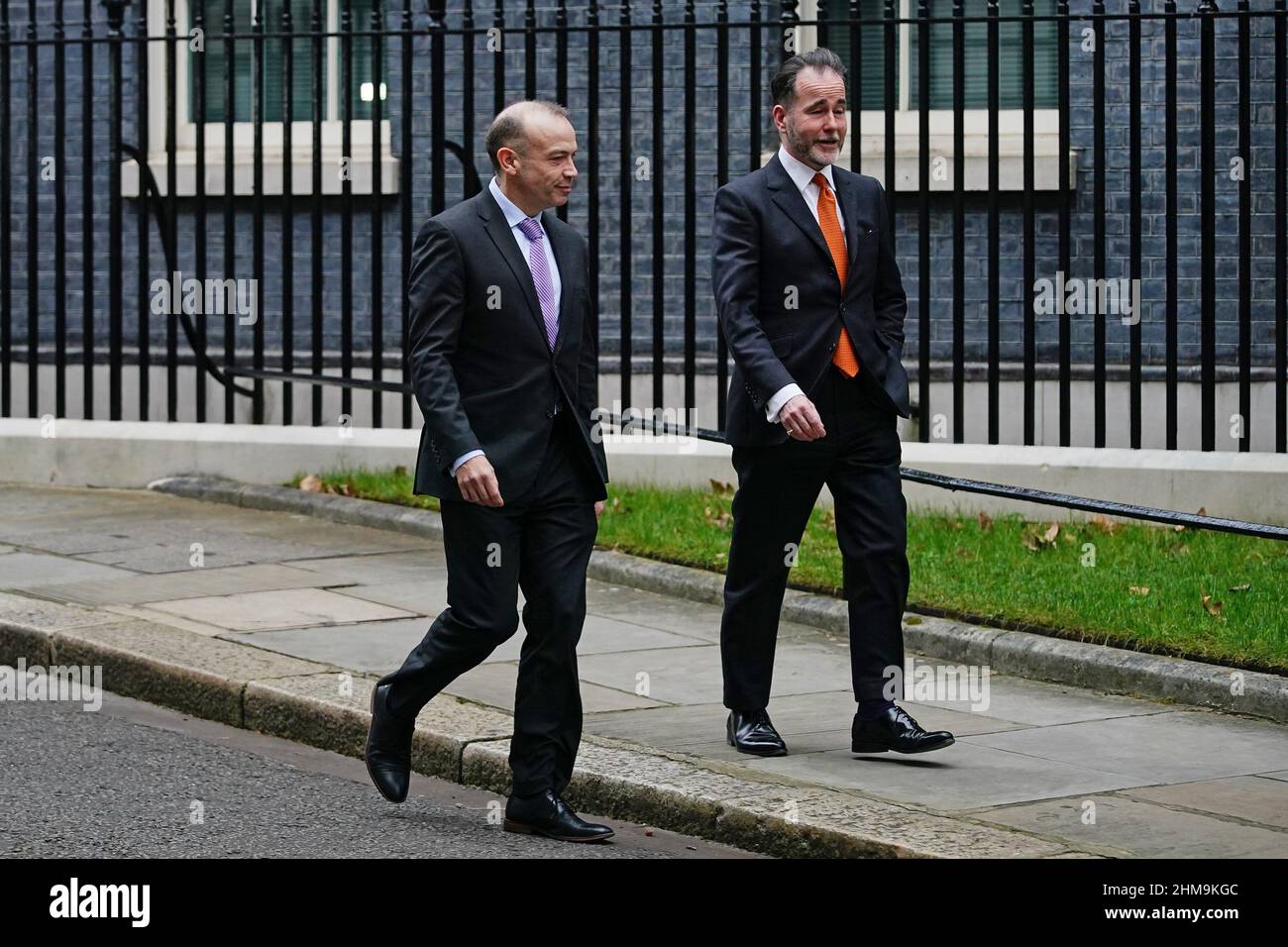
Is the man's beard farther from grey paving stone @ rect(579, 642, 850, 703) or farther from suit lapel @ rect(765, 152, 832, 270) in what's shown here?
grey paving stone @ rect(579, 642, 850, 703)

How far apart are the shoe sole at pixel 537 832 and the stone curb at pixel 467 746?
9.9 inches

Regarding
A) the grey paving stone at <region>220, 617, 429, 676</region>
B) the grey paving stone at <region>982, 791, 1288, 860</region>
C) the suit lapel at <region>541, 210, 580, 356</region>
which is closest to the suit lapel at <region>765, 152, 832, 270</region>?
the suit lapel at <region>541, 210, 580, 356</region>

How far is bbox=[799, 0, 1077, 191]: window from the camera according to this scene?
38.4 ft

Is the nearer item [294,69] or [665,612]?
[665,612]

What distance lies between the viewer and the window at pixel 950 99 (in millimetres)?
11719

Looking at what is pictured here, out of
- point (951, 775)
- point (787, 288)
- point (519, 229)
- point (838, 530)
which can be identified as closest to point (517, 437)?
point (519, 229)

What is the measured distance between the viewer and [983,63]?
39.7 feet

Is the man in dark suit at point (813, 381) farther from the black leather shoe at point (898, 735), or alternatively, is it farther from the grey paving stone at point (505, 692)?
the grey paving stone at point (505, 692)

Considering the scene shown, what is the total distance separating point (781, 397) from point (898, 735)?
39.7 inches

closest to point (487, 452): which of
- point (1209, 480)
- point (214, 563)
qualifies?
point (214, 563)

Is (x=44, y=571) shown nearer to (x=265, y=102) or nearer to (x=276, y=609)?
(x=276, y=609)

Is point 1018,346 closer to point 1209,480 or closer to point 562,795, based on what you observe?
point 1209,480
